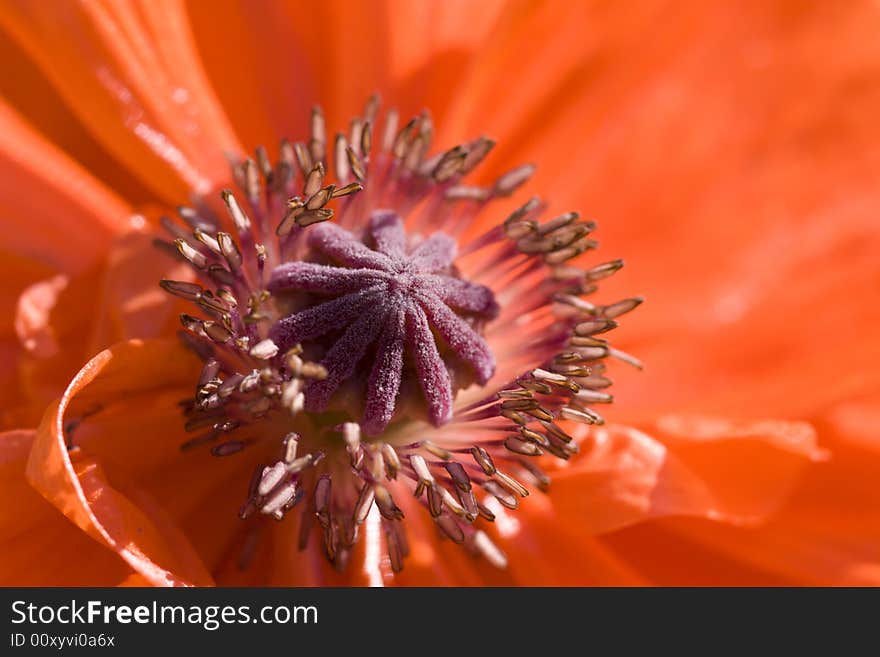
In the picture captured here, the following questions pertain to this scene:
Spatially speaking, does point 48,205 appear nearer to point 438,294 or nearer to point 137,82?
point 137,82

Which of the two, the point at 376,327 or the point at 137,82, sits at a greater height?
the point at 137,82

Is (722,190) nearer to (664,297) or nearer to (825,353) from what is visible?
(664,297)

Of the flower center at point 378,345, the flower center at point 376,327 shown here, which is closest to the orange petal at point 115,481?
the flower center at point 378,345

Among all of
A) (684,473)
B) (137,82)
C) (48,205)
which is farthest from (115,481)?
(684,473)

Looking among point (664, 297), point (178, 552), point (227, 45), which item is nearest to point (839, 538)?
point (664, 297)

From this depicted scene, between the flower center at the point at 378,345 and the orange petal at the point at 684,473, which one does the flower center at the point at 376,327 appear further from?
the orange petal at the point at 684,473

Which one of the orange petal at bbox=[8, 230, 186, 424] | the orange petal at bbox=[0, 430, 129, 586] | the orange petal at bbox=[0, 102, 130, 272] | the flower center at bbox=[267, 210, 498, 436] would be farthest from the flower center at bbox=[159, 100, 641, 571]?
the orange petal at bbox=[0, 430, 129, 586]
